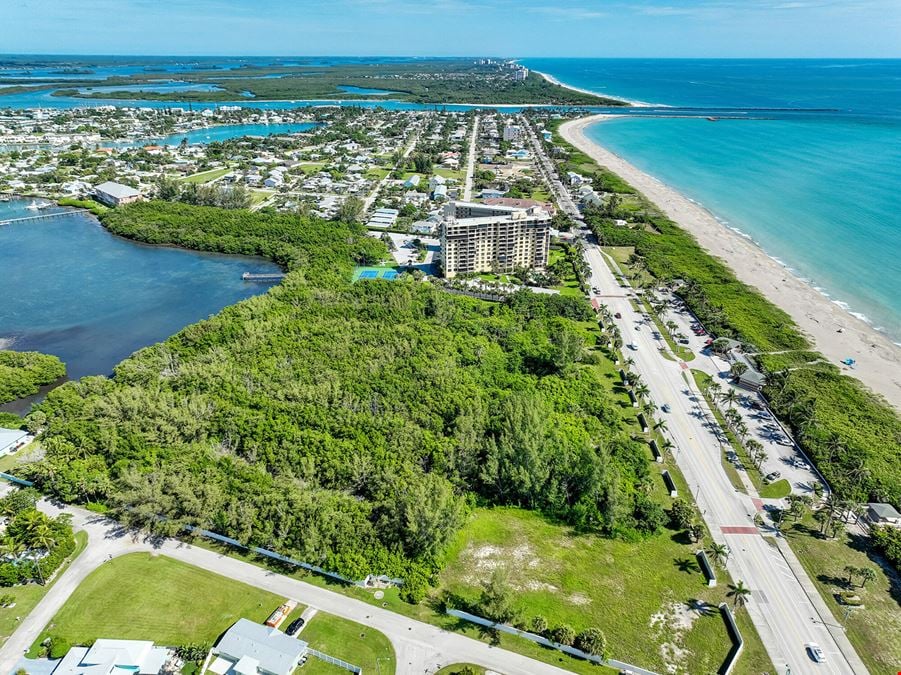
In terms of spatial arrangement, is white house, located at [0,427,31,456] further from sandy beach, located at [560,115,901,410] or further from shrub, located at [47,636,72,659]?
sandy beach, located at [560,115,901,410]

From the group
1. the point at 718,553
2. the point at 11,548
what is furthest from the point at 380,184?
the point at 718,553

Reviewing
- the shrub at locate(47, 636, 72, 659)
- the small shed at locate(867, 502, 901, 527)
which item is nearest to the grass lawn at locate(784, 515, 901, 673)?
the small shed at locate(867, 502, 901, 527)

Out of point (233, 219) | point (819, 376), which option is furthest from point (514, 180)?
point (819, 376)

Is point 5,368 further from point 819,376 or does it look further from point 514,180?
point 514,180

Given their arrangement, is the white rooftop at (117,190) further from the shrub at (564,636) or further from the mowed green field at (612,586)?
the shrub at (564,636)

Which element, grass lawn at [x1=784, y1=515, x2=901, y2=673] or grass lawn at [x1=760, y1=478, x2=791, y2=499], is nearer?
grass lawn at [x1=784, y1=515, x2=901, y2=673]

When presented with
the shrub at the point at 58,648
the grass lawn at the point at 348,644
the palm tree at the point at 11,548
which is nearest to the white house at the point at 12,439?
the palm tree at the point at 11,548
